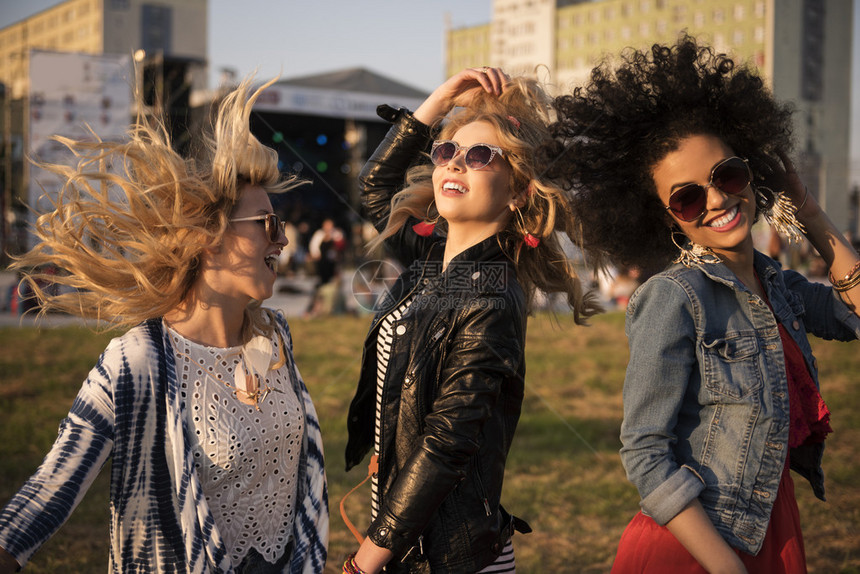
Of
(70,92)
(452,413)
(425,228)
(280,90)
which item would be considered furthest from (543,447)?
(280,90)

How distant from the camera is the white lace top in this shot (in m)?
2.04

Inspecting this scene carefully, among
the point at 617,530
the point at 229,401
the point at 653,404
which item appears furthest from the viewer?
the point at 617,530

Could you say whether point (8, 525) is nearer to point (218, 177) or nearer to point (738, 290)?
point (218, 177)

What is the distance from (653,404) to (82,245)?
1.75 m

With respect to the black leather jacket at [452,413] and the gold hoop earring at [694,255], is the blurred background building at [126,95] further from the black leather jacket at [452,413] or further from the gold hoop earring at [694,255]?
the gold hoop earring at [694,255]

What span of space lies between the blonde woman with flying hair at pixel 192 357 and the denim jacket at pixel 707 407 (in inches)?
42.4

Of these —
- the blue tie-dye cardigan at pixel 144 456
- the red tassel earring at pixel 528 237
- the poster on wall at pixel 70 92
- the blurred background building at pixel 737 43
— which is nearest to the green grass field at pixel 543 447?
the red tassel earring at pixel 528 237

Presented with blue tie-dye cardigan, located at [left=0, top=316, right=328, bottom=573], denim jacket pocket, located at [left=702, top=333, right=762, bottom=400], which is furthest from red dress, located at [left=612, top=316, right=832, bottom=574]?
blue tie-dye cardigan, located at [left=0, top=316, right=328, bottom=573]

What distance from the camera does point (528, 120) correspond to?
2465mm

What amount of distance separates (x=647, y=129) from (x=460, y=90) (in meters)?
0.79

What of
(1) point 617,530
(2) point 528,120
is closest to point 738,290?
(2) point 528,120

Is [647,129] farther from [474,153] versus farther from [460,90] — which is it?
[460,90]

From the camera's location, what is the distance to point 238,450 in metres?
2.07

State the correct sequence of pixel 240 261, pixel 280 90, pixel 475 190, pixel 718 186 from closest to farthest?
pixel 718 186 → pixel 240 261 → pixel 475 190 → pixel 280 90
